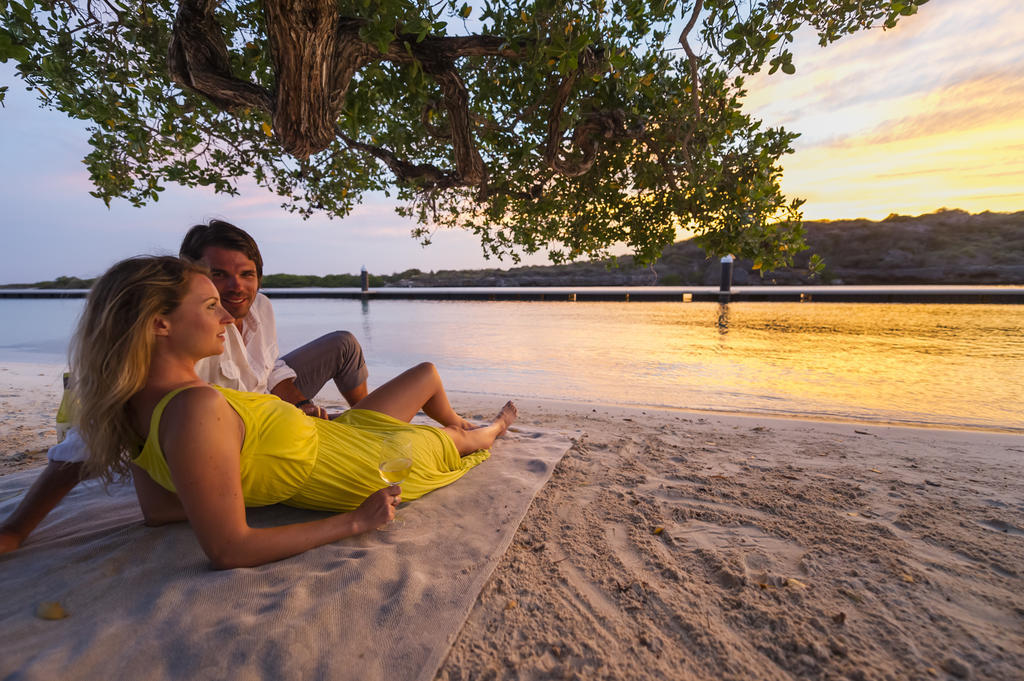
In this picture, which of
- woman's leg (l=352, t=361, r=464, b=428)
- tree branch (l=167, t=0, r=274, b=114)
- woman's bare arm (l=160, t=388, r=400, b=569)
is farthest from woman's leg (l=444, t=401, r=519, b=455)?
tree branch (l=167, t=0, r=274, b=114)

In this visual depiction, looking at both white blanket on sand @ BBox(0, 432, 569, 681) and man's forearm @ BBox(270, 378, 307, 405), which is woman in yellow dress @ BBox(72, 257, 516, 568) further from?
man's forearm @ BBox(270, 378, 307, 405)

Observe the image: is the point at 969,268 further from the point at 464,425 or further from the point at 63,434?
the point at 63,434

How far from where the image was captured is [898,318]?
12305 mm

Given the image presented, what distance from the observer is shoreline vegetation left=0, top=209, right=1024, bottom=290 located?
2588 centimetres

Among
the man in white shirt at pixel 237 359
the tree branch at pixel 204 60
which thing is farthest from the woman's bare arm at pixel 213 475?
the tree branch at pixel 204 60

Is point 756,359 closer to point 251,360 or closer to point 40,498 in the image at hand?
point 251,360

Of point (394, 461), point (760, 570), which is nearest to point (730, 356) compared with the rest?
point (760, 570)

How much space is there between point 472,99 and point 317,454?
339 centimetres

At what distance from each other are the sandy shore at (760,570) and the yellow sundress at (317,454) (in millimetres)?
570

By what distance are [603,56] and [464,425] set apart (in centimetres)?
254

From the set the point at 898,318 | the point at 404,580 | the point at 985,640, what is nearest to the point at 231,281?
the point at 404,580

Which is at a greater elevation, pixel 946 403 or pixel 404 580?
pixel 404 580

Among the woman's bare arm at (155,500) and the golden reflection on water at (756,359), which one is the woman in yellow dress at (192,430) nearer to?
the woman's bare arm at (155,500)

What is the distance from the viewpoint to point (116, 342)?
50.4 inches
